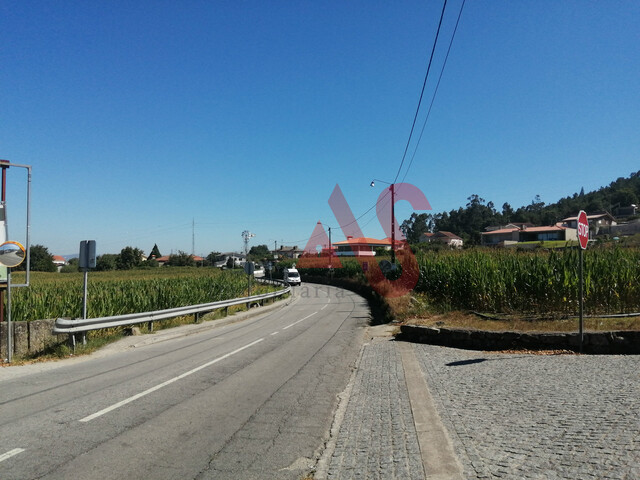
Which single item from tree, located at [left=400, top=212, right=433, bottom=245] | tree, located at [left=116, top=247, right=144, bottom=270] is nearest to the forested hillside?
tree, located at [left=400, top=212, right=433, bottom=245]

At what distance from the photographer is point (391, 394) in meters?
7.58

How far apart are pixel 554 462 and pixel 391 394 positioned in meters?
3.65

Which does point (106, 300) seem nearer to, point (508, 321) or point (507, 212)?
point (508, 321)

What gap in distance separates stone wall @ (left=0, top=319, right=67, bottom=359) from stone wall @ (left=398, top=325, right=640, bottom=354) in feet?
33.3

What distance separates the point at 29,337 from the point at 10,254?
240 centimetres

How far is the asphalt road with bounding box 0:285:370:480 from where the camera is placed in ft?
14.9

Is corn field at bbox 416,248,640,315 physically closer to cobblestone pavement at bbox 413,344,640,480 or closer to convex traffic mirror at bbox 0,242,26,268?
cobblestone pavement at bbox 413,344,640,480

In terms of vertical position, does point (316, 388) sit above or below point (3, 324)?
below

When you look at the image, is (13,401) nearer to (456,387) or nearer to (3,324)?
(3,324)

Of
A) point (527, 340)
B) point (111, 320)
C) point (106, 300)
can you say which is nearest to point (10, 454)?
point (111, 320)

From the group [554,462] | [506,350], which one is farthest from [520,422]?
[506,350]

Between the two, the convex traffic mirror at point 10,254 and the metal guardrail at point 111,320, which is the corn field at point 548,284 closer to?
the metal guardrail at point 111,320

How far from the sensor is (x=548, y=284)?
15.1 metres

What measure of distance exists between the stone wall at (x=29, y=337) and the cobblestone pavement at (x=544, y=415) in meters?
9.71
